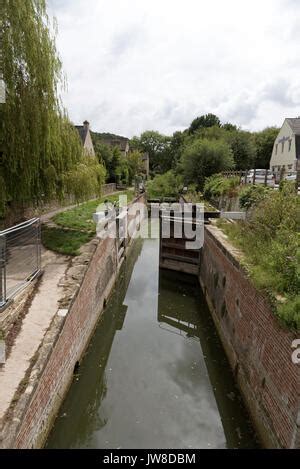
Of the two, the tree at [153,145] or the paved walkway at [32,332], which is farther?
the tree at [153,145]

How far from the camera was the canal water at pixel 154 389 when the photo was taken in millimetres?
4969

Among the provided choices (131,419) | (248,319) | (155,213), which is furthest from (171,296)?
(155,213)

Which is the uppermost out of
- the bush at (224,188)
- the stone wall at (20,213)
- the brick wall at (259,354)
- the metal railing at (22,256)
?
the bush at (224,188)

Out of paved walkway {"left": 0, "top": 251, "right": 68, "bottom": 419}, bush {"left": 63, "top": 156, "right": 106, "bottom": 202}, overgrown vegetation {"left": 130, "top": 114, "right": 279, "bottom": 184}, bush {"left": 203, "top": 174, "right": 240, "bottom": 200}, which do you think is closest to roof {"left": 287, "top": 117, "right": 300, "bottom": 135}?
overgrown vegetation {"left": 130, "top": 114, "right": 279, "bottom": 184}

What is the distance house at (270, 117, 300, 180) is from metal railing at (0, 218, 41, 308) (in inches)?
928

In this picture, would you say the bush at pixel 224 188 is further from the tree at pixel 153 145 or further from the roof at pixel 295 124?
the tree at pixel 153 145

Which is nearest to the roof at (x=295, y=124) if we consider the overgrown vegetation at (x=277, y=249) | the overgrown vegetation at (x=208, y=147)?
the overgrown vegetation at (x=208, y=147)

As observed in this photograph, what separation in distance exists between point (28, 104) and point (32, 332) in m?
6.24

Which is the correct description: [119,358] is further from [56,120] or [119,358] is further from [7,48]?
[7,48]

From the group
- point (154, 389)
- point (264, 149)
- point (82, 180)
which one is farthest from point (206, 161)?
point (154, 389)

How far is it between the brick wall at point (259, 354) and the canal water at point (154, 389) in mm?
482

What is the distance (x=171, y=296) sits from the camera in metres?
10.9

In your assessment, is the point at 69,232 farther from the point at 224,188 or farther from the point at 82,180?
the point at 224,188

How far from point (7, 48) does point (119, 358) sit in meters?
8.17
